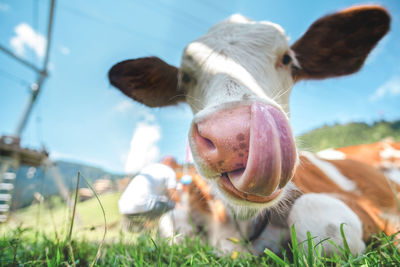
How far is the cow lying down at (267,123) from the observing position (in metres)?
0.85

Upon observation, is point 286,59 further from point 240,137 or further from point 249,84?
point 240,137

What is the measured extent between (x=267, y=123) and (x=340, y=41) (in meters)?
1.84

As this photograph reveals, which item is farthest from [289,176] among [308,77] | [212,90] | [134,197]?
[308,77]

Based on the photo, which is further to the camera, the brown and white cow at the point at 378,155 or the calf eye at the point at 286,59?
the brown and white cow at the point at 378,155

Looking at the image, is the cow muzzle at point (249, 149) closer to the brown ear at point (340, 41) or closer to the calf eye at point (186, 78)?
the calf eye at point (186, 78)

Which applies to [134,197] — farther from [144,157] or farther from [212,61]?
[212,61]

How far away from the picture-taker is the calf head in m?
0.82

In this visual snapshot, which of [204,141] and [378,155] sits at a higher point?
[378,155]

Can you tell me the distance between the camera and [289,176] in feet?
2.82

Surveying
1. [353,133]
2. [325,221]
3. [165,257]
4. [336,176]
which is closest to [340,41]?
[336,176]

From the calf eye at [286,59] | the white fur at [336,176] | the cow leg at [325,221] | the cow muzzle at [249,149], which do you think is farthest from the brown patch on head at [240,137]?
the white fur at [336,176]

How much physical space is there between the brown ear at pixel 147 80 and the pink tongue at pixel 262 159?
A: 47.0 inches

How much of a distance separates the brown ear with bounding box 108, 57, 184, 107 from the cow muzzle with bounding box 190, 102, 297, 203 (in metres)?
1.04

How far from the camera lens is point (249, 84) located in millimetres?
1189
